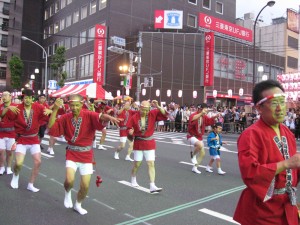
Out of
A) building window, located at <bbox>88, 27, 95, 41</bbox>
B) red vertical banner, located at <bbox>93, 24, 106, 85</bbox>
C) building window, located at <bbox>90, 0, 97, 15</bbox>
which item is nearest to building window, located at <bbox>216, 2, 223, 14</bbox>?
building window, located at <bbox>90, 0, 97, 15</bbox>

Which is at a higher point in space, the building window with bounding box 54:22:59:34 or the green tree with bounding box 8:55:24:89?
the building window with bounding box 54:22:59:34

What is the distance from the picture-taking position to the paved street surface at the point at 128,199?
198 inches

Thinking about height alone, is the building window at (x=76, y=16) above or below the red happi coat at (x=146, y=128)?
above

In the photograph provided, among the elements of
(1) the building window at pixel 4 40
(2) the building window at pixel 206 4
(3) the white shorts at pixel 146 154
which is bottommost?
(3) the white shorts at pixel 146 154

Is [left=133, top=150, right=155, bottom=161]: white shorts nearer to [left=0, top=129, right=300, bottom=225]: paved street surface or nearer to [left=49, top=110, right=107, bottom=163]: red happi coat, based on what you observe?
[left=0, top=129, right=300, bottom=225]: paved street surface

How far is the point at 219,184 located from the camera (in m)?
7.49

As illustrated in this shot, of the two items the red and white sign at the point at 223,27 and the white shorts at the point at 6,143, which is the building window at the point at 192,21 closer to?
the red and white sign at the point at 223,27

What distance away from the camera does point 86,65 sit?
129 feet

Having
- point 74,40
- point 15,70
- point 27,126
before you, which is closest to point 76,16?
point 74,40

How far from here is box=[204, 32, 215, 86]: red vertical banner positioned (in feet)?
120

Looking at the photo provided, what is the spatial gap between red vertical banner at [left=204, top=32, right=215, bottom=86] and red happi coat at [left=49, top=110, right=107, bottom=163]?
33038 mm

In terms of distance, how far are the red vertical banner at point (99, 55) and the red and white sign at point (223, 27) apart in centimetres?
1149

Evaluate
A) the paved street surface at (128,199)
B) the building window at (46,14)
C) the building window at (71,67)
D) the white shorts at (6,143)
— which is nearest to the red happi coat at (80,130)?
the paved street surface at (128,199)

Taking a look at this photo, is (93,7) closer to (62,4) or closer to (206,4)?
(62,4)
